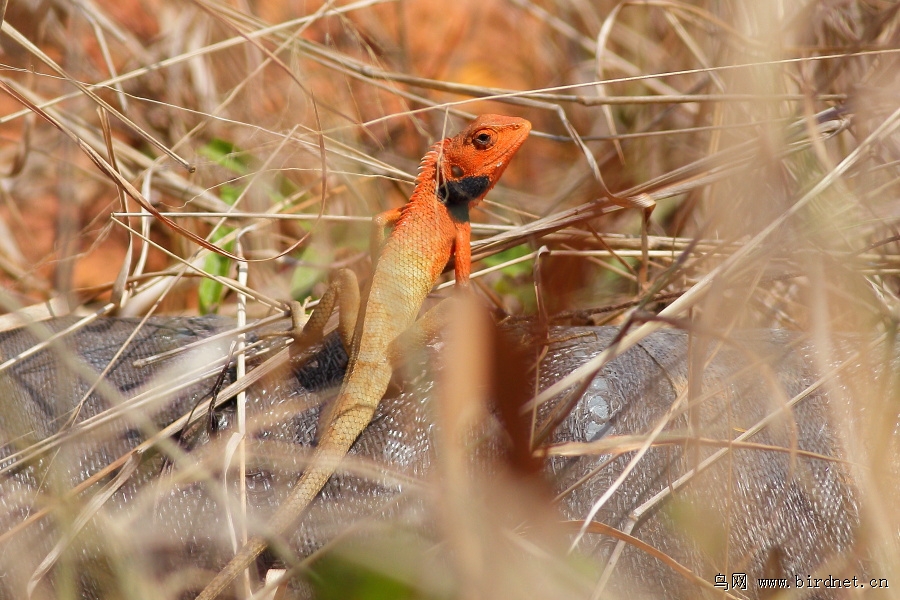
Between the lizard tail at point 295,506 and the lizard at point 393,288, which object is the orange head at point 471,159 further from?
the lizard tail at point 295,506

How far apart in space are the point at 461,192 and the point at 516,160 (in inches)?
94.4

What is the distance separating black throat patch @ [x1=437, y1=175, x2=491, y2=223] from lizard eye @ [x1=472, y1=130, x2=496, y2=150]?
4.6 inches

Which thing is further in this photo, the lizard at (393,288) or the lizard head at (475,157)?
the lizard head at (475,157)

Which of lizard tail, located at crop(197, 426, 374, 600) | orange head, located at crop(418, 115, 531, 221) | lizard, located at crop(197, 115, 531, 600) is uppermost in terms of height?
orange head, located at crop(418, 115, 531, 221)

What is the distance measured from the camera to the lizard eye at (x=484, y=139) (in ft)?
7.77

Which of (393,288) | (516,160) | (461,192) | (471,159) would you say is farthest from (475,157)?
(516,160)

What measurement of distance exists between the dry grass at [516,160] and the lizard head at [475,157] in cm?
11

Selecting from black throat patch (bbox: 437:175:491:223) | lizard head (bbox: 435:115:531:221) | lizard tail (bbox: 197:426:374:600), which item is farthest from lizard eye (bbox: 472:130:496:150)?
lizard tail (bbox: 197:426:374:600)

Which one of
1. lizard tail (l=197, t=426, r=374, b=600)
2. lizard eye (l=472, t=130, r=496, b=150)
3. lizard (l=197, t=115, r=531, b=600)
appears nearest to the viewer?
lizard tail (l=197, t=426, r=374, b=600)

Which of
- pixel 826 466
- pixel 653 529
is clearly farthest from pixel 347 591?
pixel 826 466

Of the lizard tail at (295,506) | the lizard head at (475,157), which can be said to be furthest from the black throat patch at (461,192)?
the lizard tail at (295,506)

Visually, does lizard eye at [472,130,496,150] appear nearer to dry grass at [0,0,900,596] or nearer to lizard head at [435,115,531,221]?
lizard head at [435,115,531,221]

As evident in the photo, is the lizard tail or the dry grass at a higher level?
the dry grass

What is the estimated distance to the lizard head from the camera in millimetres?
2379
